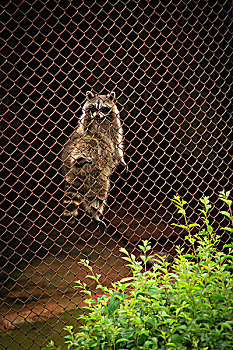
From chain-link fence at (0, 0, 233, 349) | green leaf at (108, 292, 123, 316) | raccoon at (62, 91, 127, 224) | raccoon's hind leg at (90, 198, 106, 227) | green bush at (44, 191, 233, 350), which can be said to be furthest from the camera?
raccoon's hind leg at (90, 198, 106, 227)

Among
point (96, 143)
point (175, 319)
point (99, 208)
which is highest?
point (96, 143)

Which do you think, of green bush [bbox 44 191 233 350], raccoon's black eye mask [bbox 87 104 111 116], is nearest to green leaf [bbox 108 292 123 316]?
green bush [bbox 44 191 233 350]

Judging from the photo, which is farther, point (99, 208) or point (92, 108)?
point (99, 208)

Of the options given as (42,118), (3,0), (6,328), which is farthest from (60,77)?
(6,328)

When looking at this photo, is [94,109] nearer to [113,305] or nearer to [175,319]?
[113,305]

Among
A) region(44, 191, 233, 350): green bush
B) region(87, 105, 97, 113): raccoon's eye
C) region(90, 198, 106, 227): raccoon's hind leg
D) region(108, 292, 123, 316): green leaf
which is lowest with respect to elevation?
region(90, 198, 106, 227): raccoon's hind leg

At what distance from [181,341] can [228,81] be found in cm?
293

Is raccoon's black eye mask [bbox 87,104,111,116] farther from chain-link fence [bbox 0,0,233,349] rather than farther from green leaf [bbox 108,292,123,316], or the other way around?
green leaf [bbox 108,292,123,316]

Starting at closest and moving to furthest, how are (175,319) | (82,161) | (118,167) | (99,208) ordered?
(175,319) < (82,161) < (99,208) < (118,167)

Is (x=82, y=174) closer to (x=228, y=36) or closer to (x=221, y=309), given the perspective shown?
(x=228, y=36)

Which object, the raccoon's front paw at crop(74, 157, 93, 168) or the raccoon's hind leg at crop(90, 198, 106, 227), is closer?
the raccoon's front paw at crop(74, 157, 93, 168)

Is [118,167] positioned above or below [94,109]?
below

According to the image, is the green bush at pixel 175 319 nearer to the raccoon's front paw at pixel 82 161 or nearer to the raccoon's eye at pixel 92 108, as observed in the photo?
the raccoon's front paw at pixel 82 161

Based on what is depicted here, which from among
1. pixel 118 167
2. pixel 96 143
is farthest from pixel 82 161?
pixel 118 167
